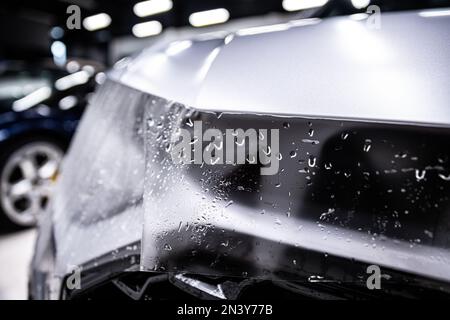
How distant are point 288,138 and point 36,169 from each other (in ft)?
9.64

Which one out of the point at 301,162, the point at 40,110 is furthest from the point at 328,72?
the point at 40,110

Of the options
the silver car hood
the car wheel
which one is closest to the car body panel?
the silver car hood

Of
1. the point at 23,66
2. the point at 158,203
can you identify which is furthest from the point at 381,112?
the point at 23,66

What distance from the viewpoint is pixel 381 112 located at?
0.70 m

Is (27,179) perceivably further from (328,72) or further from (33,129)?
(328,72)

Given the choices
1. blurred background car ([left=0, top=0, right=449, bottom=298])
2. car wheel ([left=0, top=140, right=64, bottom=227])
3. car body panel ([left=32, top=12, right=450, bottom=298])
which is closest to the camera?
car body panel ([left=32, top=12, right=450, bottom=298])

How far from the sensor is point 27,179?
317cm

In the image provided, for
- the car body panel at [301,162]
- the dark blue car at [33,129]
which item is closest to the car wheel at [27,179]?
the dark blue car at [33,129]

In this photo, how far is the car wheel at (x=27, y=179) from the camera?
3.05 metres

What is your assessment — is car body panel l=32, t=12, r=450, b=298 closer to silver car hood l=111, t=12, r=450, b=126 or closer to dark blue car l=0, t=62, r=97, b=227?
silver car hood l=111, t=12, r=450, b=126

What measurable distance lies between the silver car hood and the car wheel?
246 centimetres

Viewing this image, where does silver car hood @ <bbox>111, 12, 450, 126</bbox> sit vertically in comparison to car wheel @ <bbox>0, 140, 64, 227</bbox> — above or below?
above

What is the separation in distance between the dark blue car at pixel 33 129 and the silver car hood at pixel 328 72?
2.42 m

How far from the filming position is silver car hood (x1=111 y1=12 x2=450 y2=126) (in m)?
0.71
